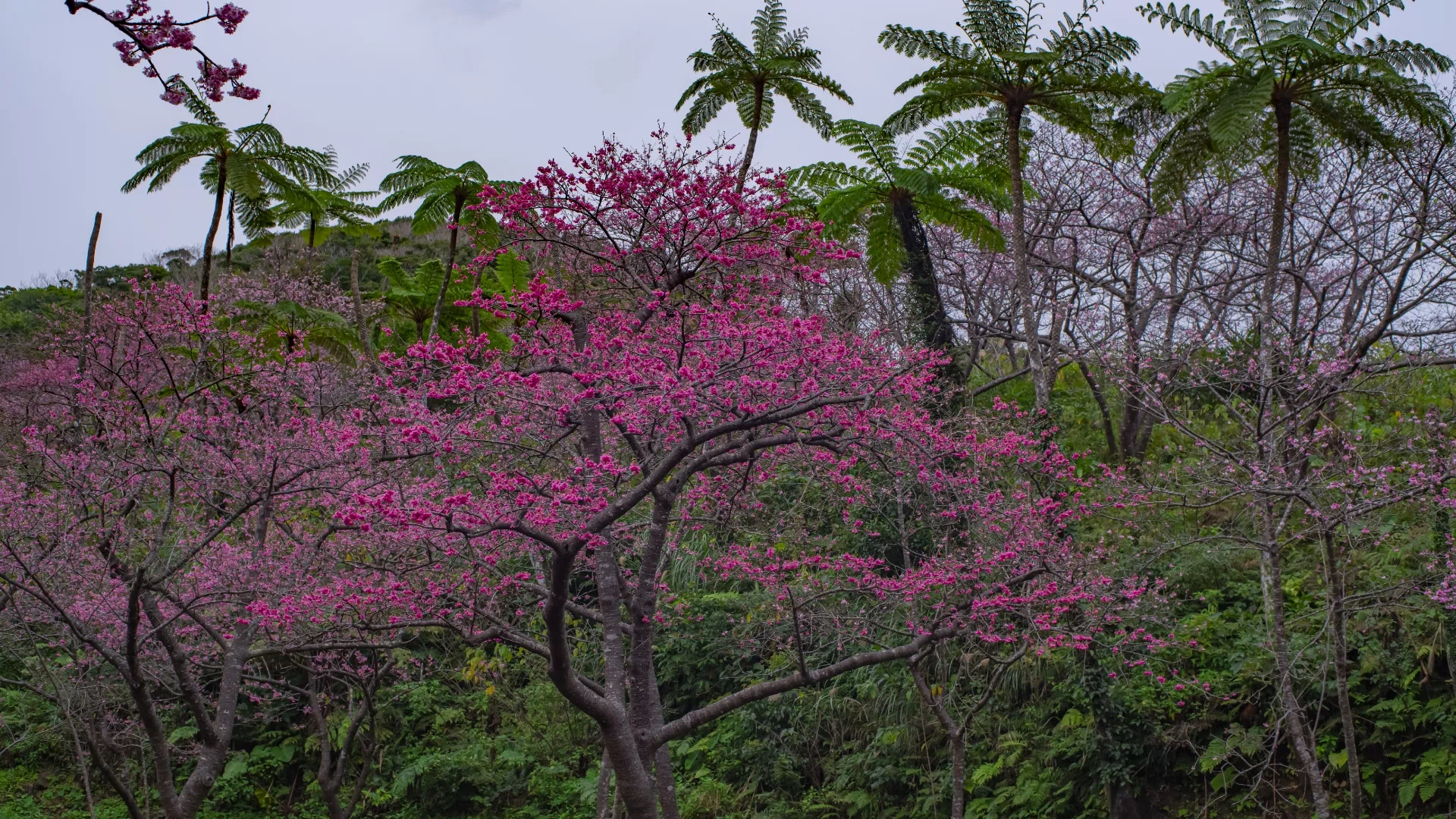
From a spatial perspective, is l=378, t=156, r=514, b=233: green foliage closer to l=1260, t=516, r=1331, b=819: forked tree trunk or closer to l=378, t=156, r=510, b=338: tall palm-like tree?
l=378, t=156, r=510, b=338: tall palm-like tree

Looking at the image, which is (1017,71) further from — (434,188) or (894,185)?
(434,188)

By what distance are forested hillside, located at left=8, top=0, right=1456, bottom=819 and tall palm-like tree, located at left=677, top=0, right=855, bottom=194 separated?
0.08m

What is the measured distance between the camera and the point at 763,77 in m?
13.5

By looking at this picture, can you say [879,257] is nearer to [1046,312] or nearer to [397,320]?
[1046,312]

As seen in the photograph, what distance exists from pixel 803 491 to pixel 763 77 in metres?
6.56

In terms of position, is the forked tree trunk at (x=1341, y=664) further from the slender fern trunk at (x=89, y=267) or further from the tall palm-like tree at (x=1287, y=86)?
the slender fern trunk at (x=89, y=267)

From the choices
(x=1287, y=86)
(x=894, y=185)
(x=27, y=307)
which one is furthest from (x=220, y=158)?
(x=27, y=307)

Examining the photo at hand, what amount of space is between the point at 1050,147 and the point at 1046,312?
304 centimetres

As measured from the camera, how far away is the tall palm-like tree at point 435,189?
47.9ft

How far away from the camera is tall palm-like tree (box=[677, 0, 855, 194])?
43.7 ft

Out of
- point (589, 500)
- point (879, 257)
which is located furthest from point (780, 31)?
point (589, 500)

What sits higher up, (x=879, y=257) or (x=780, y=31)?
(x=780, y=31)

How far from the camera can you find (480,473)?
966 centimetres

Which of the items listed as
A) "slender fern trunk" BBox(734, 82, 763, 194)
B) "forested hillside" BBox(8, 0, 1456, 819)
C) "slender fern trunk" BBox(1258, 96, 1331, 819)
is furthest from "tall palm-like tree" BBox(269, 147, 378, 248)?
"slender fern trunk" BBox(1258, 96, 1331, 819)
